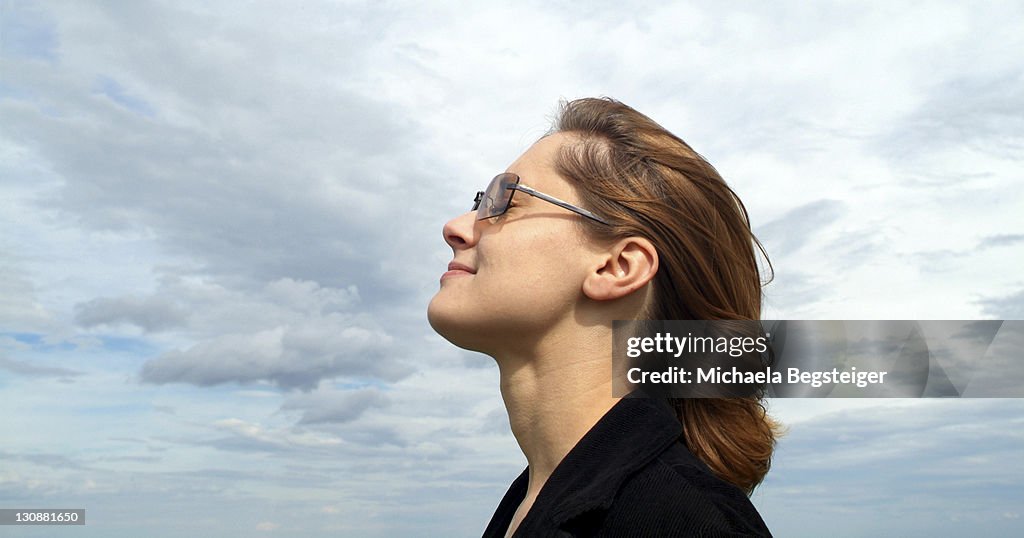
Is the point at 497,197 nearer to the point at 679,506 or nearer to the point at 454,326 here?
the point at 454,326

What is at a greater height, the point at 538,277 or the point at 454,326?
the point at 538,277

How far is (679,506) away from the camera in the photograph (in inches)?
127

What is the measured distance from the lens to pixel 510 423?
4281 mm

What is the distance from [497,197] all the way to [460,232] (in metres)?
0.27

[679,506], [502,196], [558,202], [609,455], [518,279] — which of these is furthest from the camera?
[502,196]

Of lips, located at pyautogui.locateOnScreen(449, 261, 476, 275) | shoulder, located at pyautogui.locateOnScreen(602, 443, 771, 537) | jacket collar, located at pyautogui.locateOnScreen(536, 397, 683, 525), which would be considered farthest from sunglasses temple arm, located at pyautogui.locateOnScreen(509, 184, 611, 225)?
shoulder, located at pyautogui.locateOnScreen(602, 443, 771, 537)

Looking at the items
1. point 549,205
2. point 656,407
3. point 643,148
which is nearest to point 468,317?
point 549,205

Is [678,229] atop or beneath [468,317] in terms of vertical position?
atop

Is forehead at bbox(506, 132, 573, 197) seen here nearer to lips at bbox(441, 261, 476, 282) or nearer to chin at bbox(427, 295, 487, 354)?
lips at bbox(441, 261, 476, 282)

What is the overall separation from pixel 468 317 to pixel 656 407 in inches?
38.2

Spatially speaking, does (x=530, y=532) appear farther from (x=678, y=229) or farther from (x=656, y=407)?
(x=678, y=229)

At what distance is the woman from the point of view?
388 cm

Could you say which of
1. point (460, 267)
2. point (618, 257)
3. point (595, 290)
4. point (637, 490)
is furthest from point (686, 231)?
point (637, 490)

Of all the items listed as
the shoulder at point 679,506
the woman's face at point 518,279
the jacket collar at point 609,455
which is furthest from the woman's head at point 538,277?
the shoulder at point 679,506
